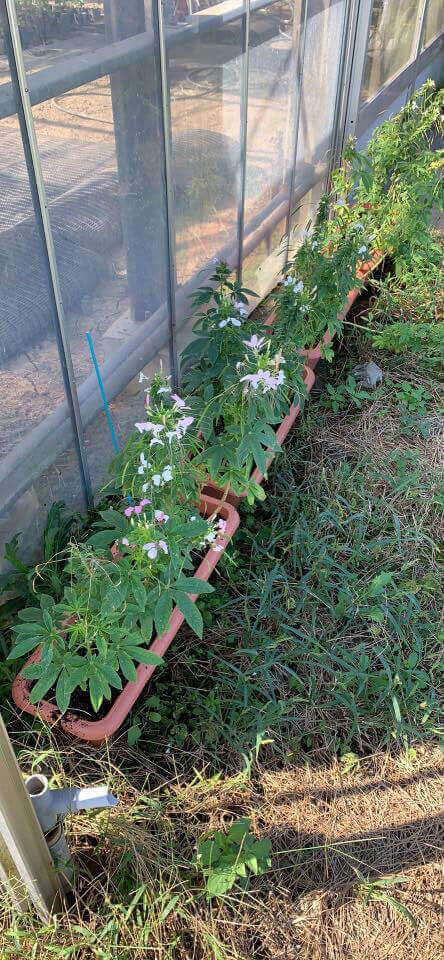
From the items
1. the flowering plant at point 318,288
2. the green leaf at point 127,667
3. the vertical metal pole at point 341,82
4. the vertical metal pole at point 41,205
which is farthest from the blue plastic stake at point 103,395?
the vertical metal pole at point 341,82

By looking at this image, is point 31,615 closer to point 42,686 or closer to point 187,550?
point 42,686

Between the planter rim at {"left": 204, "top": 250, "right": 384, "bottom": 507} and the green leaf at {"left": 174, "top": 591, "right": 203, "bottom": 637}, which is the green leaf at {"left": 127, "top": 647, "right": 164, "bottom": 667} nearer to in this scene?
the green leaf at {"left": 174, "top": 591, "right": 203, "bottom": 637}

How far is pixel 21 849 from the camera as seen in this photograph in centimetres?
130

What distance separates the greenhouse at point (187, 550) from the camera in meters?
1.70

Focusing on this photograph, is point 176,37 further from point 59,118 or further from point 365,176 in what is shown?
point 365,176

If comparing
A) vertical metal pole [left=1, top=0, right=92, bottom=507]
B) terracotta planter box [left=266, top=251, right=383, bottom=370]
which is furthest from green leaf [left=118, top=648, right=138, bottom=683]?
terracotta planter box [left=266, top=251, right=383, bottom=370]

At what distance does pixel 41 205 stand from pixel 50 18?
0.43 m

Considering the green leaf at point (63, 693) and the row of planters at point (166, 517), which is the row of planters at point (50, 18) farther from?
the green leaf at point (63, 693)

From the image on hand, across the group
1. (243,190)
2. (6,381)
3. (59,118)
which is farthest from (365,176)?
(6,381)

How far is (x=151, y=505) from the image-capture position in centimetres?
192

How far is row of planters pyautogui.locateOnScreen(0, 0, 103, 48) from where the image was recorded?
5.37 ft

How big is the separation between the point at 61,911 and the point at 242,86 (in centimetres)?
295

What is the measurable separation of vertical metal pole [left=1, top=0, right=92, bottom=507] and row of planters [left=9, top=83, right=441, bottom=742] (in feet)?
0.75

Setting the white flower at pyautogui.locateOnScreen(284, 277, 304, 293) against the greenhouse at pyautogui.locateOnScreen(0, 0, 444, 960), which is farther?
the white flower at pyautogui.locateOnScreen(284, 277, 304, 293)
